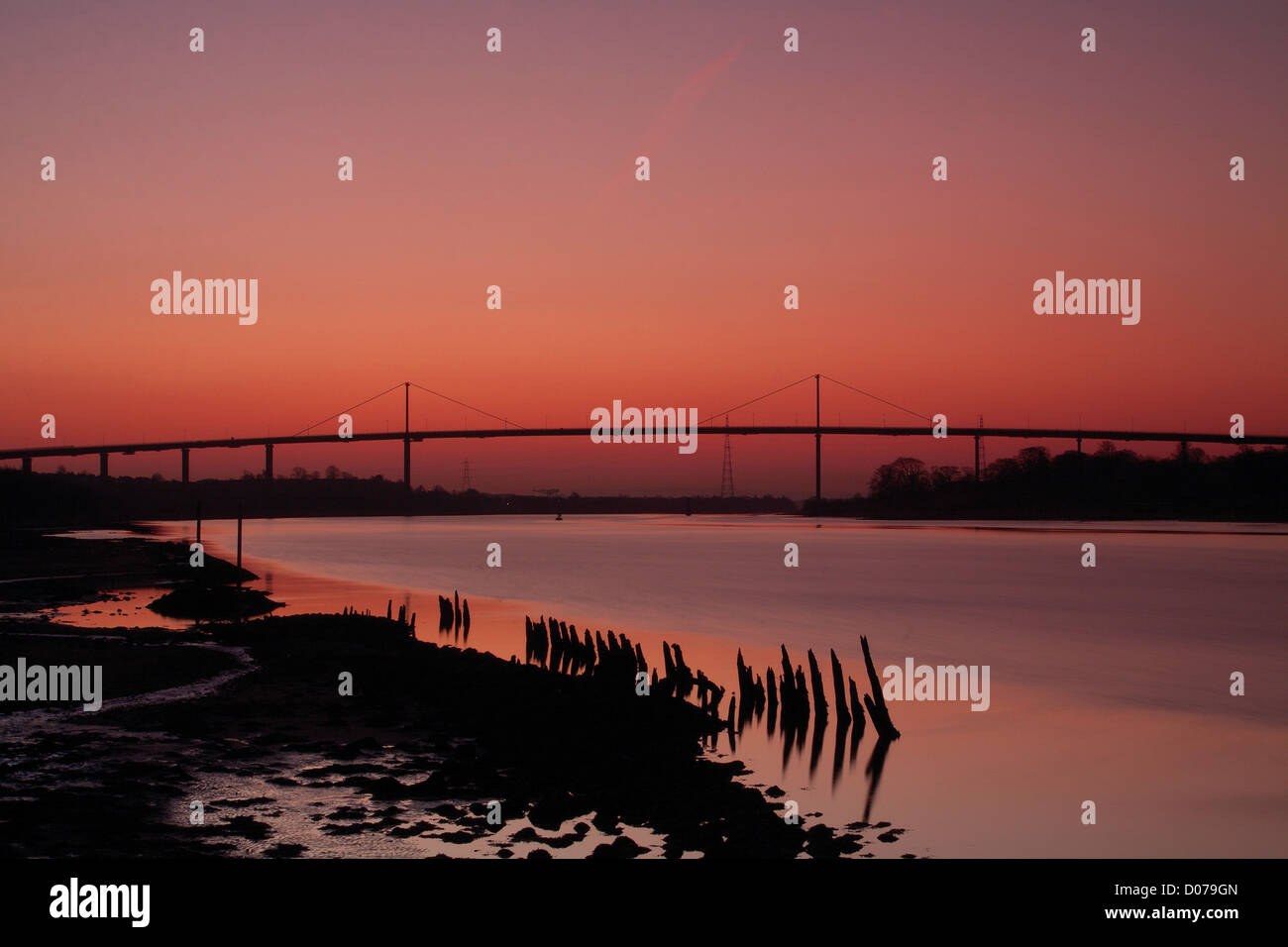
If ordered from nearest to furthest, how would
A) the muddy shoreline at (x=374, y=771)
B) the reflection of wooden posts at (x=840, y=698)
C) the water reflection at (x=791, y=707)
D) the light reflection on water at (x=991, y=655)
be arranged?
the muddy shoreline at (x=374, y=771) → the light reflection on water at (x=991, y=655) → the water reflection at (x=791, y=707) → the reflection of wooden posts at (x=840, y=698)

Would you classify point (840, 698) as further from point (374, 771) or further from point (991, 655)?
point (991, 655)

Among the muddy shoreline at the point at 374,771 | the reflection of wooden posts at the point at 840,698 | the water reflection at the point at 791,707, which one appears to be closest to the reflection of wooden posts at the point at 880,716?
the water reflection at the point at 791,707

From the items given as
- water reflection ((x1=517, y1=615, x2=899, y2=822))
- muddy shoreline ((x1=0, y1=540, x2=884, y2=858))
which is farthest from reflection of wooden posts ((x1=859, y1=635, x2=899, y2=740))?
muddy shoreline ((x1=0, y1=540, x2=884, y2=858))

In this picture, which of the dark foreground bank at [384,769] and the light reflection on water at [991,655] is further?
the light reflection on water at [991,655]

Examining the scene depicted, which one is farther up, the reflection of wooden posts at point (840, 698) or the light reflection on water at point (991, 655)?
the reflection of wooden posts at point (840, 698)

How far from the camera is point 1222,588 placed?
1721 inches

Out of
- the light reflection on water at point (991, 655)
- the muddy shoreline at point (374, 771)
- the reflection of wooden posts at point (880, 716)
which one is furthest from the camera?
the reflection of wooden posts at point (880, 716)

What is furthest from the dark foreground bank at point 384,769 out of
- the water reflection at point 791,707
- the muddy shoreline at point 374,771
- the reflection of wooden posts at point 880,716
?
the reflection of wooden posts at point 880,716

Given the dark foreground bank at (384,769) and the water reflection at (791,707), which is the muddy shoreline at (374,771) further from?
the water reflection at (791,707)

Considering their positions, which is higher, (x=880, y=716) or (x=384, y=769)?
(x=384, y=769)

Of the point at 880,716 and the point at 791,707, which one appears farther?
the point at 791,707

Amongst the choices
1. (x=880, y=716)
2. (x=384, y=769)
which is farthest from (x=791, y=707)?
(x=384, y=769)
